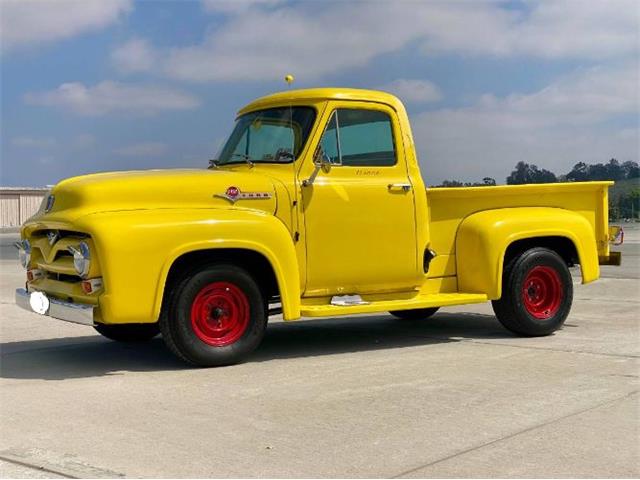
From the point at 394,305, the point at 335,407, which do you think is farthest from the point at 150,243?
the point at 394,305

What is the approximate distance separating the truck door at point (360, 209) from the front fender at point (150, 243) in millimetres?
657

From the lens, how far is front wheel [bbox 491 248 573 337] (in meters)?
7.91

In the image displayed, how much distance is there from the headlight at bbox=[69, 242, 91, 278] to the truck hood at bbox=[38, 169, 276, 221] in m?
0.28

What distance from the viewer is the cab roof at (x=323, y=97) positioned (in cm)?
743

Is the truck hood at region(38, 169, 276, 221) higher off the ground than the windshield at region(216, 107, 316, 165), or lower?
lower

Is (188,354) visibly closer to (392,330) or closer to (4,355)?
(4,355)

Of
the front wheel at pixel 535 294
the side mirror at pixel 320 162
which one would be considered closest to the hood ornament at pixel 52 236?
the side mirror at pixel 320 162

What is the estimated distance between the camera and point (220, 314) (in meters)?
6.57

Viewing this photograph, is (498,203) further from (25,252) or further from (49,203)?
(25,252)

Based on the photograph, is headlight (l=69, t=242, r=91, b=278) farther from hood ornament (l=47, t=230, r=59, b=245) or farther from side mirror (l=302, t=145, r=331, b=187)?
side mirror (l=302, t=145, r=331, b=187)

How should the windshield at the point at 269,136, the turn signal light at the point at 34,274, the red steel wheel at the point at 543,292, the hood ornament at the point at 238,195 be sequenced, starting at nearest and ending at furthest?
the hood ornament at the point at 238,195 < the turn signal light at the point at 34,274 < the windshield at the point at 269,136 < the red steel wheel at the point at 543,292

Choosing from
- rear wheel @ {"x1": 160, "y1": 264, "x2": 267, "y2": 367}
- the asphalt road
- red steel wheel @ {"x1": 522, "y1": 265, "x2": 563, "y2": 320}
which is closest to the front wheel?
red steel wheel @ {"x1": 522, "y1": 265, "x2": 563, "y2": 320}

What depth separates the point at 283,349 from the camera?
7574 millimetres

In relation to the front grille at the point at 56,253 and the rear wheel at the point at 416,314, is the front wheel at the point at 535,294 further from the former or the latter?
the front grille at the point at 56,253
